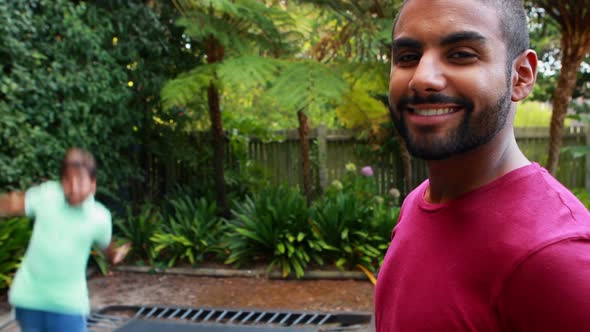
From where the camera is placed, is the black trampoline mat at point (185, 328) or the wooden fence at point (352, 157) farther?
the wooden fence at point (352, 157)

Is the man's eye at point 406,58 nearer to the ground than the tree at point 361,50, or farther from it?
nearer to the ground

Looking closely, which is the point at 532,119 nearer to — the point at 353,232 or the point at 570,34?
the point at 570,34

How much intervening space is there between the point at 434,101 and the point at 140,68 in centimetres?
726

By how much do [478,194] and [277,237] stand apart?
229 inches

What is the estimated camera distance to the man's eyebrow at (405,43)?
1.01 m

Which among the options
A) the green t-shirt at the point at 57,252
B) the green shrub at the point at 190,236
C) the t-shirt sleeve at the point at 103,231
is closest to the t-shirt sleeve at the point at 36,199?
the green t-shirt at the point at 57,252

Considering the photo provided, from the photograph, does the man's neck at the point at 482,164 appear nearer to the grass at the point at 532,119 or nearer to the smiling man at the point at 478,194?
the smiling man at the point at 478,194

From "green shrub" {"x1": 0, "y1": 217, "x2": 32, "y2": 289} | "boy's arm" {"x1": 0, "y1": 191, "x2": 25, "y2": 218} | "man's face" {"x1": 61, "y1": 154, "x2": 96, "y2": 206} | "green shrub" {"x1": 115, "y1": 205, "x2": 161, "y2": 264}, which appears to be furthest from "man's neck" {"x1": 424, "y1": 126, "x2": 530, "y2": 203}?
"green shrub" {"x1": 115, "y1": 205, "x2": 161, "y2": 264}

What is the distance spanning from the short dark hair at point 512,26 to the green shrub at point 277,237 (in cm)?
560

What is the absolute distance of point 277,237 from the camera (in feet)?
22.1

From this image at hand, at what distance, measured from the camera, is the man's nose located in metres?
0.97

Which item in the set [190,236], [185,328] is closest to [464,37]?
[185,328]

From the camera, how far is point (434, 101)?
97 centimetres

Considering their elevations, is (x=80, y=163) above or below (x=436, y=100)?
below
